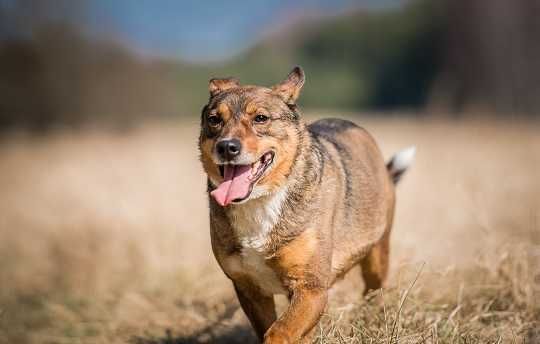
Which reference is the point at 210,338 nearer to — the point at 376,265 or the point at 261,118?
the point at 376,265

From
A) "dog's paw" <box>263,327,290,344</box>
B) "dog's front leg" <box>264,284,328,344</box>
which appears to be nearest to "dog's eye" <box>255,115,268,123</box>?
"dog's front leg" <box>264,284,328,344</box>

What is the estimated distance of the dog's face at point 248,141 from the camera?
13.3 ft

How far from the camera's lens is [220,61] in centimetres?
2872

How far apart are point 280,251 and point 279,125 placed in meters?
0.87

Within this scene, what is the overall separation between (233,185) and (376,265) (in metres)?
1.97

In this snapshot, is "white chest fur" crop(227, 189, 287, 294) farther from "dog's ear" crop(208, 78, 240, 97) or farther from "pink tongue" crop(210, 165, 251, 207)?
"dog's ear" crop(208, 78, 240, 97)

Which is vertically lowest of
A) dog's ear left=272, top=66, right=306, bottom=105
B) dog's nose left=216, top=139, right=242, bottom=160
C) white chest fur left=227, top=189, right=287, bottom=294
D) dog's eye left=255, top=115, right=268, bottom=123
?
white chest fur left=227, top=189, right=287, bottom=294

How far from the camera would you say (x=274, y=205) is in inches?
169

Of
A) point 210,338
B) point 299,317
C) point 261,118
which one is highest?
point 261,118

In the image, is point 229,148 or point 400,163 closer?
point 229,148

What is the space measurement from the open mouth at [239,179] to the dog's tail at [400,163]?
2045mm

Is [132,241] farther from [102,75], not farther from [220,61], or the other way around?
[220,61]

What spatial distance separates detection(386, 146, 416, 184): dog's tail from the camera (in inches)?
233

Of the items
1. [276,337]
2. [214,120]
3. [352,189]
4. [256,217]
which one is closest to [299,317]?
[276,337]
